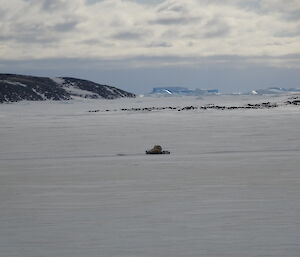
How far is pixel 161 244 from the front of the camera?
6.81 m

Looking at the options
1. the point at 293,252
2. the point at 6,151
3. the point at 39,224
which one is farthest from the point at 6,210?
the point at 6,151

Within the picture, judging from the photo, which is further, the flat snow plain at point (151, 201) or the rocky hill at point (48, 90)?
the rocky hill at point (48, 90)

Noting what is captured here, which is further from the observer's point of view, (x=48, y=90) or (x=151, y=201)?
(x=48, y=90)

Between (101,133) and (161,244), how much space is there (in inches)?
745

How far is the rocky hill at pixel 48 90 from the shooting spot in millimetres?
99912

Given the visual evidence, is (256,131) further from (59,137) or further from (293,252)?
(293,252)

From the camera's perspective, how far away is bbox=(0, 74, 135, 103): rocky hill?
328 feet

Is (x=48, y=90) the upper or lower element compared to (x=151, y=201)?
upper

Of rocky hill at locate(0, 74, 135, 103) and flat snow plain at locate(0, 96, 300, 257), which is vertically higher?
rocky hill at locate(0, 74, 135, 103)

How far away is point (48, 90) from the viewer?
118 meters

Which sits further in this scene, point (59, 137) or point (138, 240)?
point (59, 137)

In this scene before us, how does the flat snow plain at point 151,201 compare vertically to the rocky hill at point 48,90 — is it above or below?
below

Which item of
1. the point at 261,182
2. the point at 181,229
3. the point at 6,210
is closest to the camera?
the point at 181,229

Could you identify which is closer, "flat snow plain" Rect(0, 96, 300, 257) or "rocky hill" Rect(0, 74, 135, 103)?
"flat snow plain" Rect(0, 96, 300, 257)
